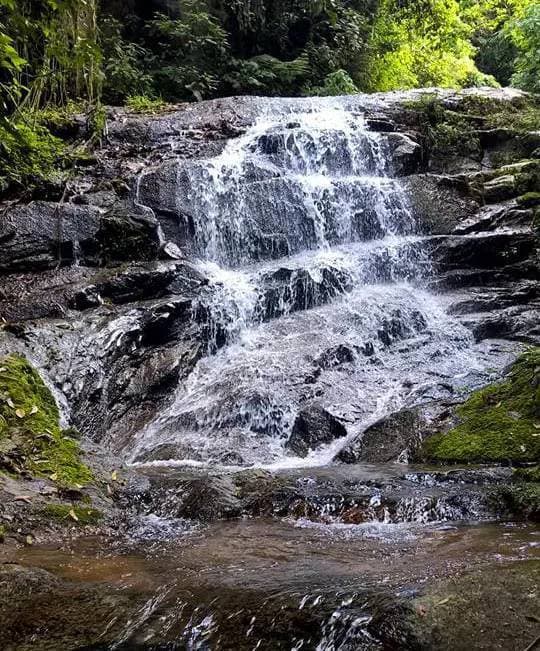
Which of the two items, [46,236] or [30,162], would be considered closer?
[46,236]

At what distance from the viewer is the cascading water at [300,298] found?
7.30 m

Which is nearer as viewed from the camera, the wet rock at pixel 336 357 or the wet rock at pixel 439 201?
the wet rock at pixel 336 357

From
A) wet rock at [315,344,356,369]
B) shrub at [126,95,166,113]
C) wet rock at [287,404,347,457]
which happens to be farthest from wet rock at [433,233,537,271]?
shrub at [126,95,166,113]

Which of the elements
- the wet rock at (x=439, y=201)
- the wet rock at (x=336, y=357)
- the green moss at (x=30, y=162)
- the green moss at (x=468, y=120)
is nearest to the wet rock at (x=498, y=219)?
the wet rock at (x=439, y=201)

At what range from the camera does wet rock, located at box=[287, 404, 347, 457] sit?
22.3ft

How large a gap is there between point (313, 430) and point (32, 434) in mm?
3203

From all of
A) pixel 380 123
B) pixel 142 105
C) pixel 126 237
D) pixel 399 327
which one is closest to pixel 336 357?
pixel 399 327

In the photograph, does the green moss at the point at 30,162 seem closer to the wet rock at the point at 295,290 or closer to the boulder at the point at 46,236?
the boulder at the point at 46,236

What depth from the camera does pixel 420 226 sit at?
11.5 m

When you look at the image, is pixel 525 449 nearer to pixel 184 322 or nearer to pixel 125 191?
pixel 184 322

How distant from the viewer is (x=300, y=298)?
9.82 metres

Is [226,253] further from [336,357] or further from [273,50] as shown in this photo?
[273,50]

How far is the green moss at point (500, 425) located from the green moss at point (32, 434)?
10.9 feet

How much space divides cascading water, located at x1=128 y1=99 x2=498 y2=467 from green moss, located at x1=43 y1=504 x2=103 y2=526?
222 cm
